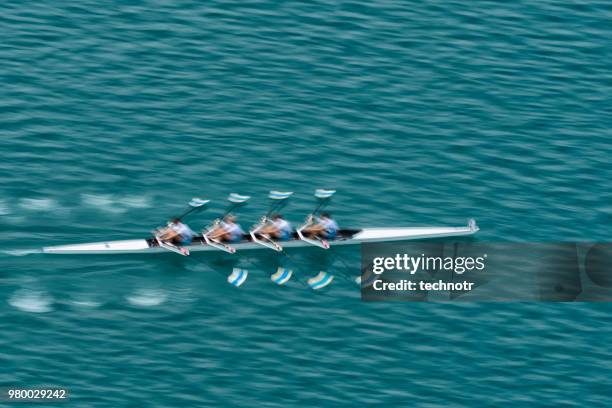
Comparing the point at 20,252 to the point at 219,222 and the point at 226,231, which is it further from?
the point at 226,231

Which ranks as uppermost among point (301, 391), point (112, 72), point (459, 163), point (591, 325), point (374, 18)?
point (374, 18)

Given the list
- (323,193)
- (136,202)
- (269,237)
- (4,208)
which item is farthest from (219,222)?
(4,208)

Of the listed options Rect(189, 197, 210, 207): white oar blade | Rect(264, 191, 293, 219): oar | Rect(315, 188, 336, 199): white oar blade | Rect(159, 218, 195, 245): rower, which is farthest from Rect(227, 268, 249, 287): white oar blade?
Rect(315, 188, 336, 199): white oar blade

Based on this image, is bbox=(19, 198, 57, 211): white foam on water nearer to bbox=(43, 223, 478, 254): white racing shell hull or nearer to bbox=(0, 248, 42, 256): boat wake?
bbox=(0, 248, 42, 256): boat wake

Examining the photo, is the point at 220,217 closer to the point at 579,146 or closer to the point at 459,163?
the point at 459,163

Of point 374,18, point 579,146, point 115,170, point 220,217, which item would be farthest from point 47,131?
point 579,146

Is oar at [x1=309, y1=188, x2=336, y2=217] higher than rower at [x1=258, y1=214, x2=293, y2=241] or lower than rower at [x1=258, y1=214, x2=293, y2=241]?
higher
